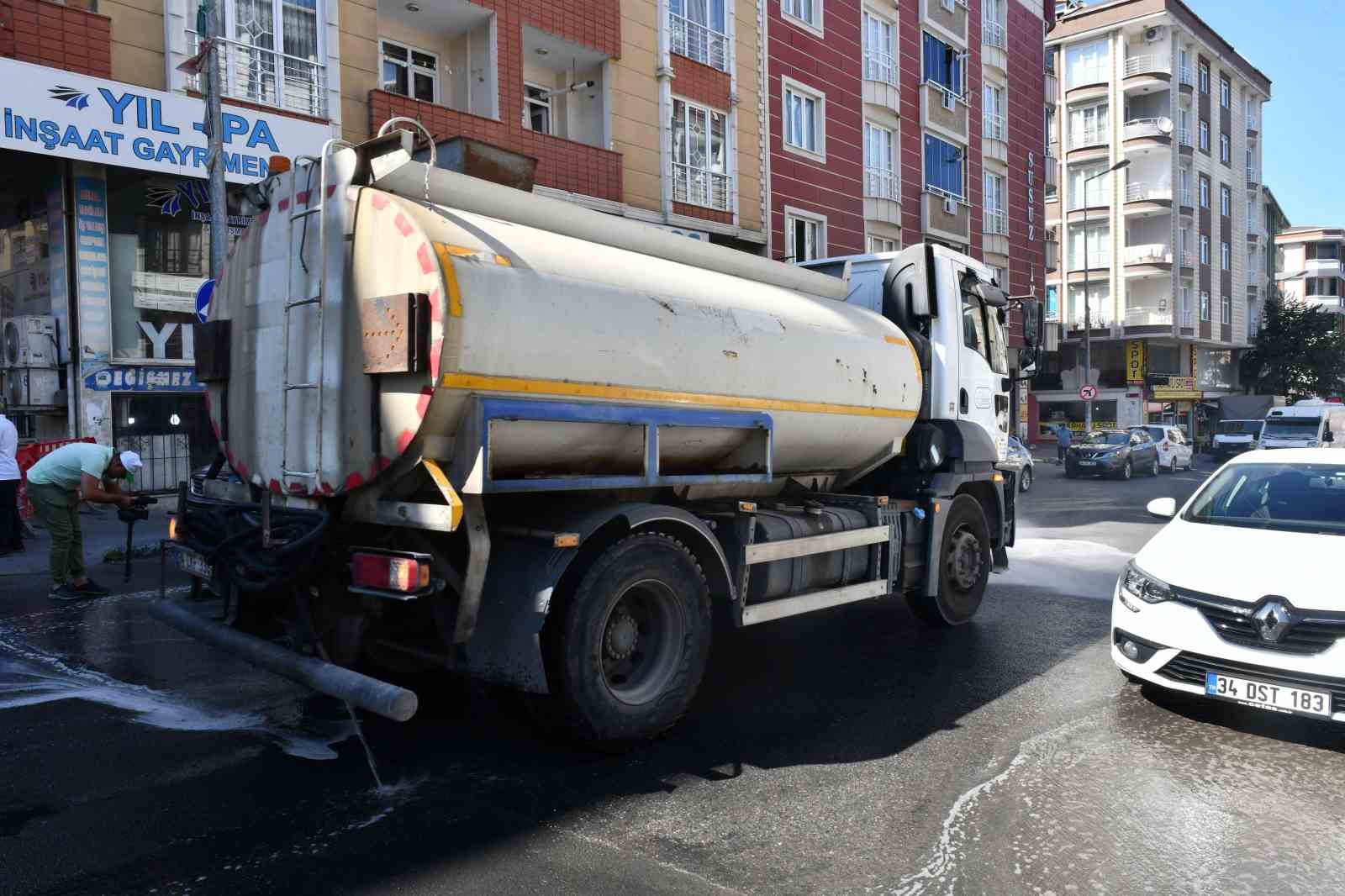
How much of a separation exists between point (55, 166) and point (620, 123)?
9.29 m

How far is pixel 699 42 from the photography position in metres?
20.2

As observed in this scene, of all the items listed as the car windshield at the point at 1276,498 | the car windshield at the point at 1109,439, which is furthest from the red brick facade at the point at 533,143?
the car windshield at the point at 1109,439

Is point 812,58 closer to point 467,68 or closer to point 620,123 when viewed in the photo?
point 620,123

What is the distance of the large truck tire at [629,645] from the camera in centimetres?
445

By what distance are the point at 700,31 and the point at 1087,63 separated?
3739 cm

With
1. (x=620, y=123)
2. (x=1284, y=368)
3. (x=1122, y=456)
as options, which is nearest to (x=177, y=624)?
(x=620, y=123)

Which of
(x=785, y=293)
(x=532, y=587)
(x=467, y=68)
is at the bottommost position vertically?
(x=532, y=587)

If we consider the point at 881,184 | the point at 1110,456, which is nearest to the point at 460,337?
the point at 881,184

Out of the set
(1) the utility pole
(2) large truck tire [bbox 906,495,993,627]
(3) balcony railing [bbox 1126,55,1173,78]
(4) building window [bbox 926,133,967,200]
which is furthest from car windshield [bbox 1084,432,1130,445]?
(3) balcony railing [bbox 1126,55,1173,78]

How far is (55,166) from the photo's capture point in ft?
40.7

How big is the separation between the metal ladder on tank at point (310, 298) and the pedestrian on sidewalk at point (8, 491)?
696 cm

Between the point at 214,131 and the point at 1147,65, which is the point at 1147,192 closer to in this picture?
the point at 1147,65

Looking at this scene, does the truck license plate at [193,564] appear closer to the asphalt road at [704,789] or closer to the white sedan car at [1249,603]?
the asphalt road at [704,789]

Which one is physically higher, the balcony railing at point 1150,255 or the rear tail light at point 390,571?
the balcony railing at point 1150,255
